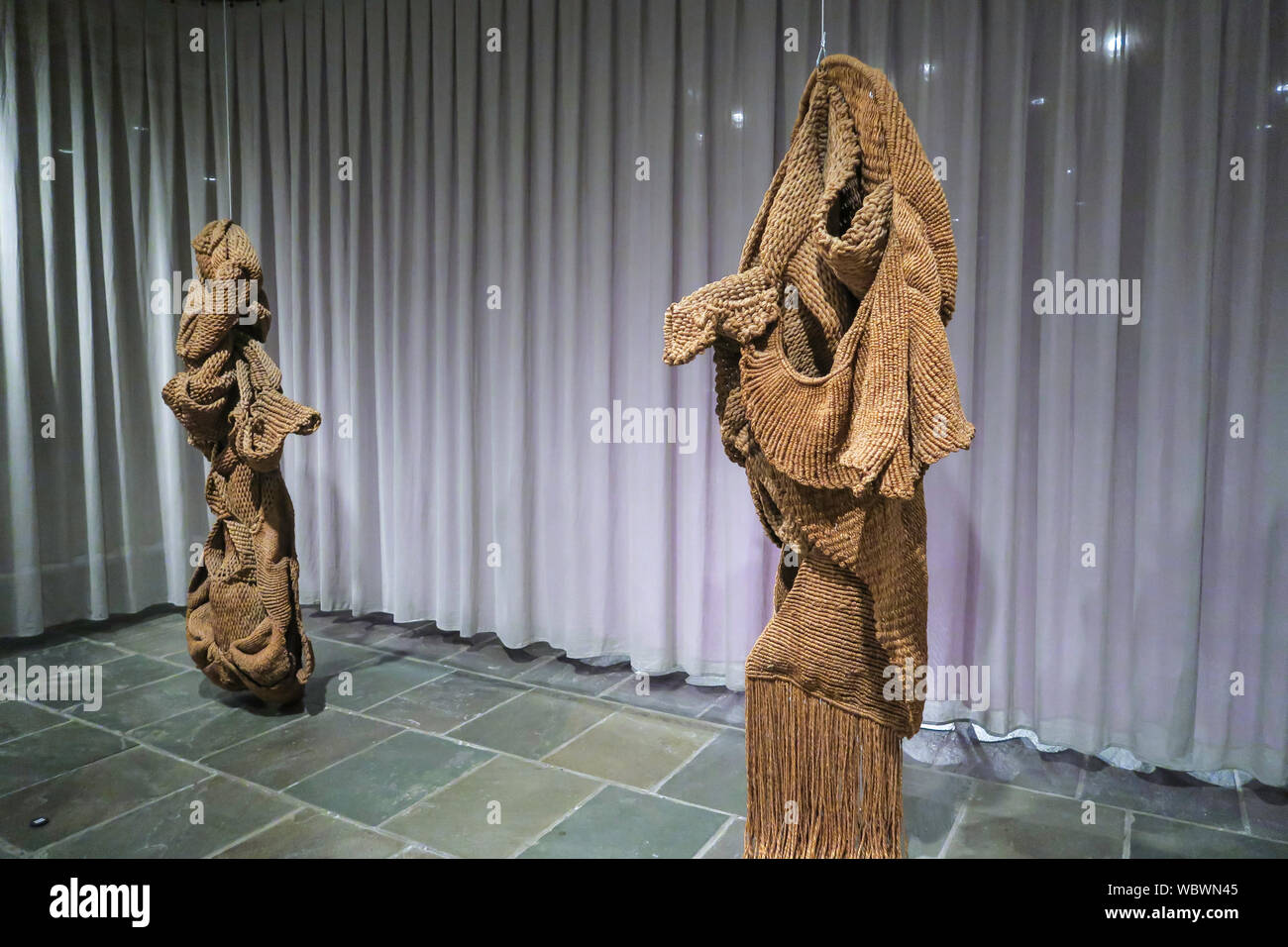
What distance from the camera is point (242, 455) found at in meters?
3.00

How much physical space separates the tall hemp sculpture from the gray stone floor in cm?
73

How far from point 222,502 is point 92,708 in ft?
3.29

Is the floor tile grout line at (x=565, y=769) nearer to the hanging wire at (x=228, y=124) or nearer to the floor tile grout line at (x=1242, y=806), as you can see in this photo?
the floor tile grout line at (x=1242, y=806)

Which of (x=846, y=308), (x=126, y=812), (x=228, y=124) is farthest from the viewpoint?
(x=228, y=124)

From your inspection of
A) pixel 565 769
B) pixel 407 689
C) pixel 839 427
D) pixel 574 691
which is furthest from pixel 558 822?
pixel 839 427

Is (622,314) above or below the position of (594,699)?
above

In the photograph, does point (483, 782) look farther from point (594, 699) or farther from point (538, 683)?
point (538, 683)

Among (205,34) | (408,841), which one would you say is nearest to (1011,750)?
(408,841)

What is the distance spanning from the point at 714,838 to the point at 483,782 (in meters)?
0.80

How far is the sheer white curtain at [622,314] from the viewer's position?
8.70ft

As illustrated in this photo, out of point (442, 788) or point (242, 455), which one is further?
point (242, 455)

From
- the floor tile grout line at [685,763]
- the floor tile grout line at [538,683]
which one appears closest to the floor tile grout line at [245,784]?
the floor tile grout line at [685,763]

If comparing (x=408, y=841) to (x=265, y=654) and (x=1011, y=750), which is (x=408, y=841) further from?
(x=1011, y=750)

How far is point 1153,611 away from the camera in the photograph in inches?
108
